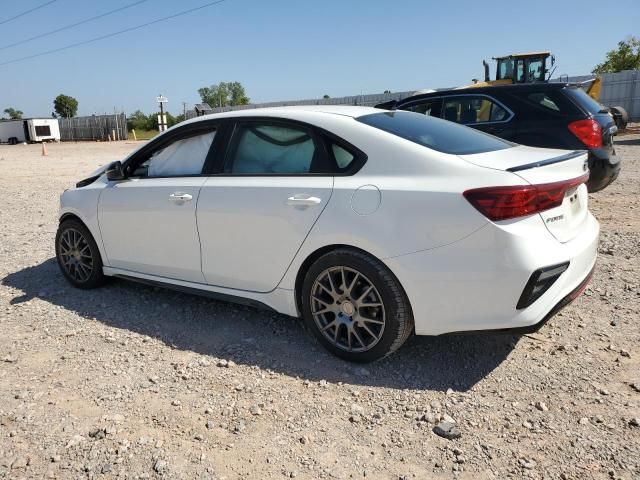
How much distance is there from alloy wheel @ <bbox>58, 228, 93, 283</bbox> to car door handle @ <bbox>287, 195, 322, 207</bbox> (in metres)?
2.46

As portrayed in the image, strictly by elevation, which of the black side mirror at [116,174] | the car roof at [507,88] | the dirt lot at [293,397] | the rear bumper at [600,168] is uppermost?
the car roof at [507,88]

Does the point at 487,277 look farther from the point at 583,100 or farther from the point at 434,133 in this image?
the point at 583,100

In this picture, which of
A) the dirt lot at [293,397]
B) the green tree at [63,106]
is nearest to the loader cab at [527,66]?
the dirt lot at [293,397]

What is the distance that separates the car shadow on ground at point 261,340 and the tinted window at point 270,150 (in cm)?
121

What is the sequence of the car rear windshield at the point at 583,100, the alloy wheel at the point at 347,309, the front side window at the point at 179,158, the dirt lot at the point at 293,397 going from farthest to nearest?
the car rear windshield at the point at 583,100 < the front side window at the point at 179,158 < the alloy wheel at the point at 347,309 < the dirt lot at the point at 293,397

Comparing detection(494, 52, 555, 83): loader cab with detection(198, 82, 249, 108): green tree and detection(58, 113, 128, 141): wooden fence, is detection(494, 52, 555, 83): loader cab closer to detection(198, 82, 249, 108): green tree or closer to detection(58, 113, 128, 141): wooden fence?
detection(58, 113, 128, 141): wooden fence

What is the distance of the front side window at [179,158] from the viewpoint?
13.3 feet

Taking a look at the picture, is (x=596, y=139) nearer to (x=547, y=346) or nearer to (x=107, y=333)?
(x=547, y=346)

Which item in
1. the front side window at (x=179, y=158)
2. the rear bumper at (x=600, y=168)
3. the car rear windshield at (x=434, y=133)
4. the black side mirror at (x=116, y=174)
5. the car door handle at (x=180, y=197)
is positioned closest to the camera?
the car rear windshield at (x=434, y=133)

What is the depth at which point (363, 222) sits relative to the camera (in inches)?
122

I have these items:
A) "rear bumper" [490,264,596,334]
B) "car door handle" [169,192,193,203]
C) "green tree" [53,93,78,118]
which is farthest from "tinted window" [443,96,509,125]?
"green tree" [53,93,78,118]

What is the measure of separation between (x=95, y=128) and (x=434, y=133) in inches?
2162

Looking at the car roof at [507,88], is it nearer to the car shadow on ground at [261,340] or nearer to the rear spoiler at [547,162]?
the rear spoiler at [547,162]

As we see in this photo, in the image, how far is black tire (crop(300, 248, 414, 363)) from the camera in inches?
122
